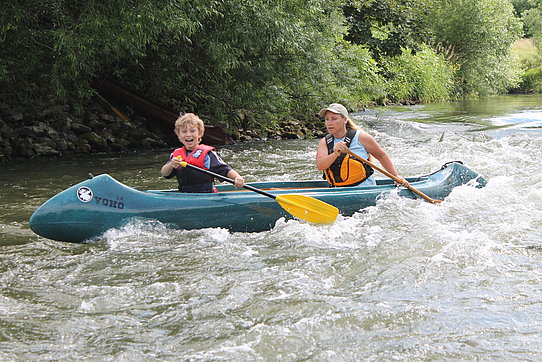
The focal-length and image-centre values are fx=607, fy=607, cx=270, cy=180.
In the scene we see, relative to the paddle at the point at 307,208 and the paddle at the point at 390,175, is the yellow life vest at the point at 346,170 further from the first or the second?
the paddle at the point at 307,208

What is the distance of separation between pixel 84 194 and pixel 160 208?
57cm

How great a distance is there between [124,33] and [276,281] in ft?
17.0

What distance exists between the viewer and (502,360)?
2.72m

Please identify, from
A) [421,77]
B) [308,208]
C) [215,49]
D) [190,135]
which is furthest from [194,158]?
[421,77]

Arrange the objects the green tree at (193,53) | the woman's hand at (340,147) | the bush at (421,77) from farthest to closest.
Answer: the bush at (421,77) → the green tree at (193,53) → the woman's hand at (340,147)

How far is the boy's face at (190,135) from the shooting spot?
4891mm

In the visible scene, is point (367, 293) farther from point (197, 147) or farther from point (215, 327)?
point (197, 147)

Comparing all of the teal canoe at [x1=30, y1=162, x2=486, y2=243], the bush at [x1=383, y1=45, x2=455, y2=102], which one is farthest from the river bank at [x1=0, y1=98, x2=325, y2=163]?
the bush at [x1=383, y1=45, x2=455, y2=102]

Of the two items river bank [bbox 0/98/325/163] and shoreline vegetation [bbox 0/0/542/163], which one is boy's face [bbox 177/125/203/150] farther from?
Answer: river bank [bbox 0/98/325/163]

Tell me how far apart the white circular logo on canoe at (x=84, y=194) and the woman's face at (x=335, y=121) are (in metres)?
2.11

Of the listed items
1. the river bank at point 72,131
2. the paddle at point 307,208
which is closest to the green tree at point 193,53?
the river bank at point 72,131

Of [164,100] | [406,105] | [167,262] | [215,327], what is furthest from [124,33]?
[406,105]

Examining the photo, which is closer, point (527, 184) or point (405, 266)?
point (405, 266)

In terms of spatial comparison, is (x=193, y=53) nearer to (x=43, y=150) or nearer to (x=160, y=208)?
(x=43, y=150)
